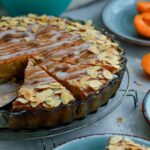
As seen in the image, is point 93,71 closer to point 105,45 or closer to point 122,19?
point 105,45

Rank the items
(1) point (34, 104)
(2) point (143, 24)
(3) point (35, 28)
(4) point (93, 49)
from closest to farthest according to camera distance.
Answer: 1. (1) point (34, 104)
2. (4) point (93, 49)
3. (3) point (35, 28)
4. (2) point (143, 24)

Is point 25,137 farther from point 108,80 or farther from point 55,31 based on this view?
point 55,31

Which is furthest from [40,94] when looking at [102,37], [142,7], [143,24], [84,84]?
[142,7]

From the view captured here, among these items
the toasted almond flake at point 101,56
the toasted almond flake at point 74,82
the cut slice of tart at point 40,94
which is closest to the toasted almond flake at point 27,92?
the cut slice of tart at point 40,94

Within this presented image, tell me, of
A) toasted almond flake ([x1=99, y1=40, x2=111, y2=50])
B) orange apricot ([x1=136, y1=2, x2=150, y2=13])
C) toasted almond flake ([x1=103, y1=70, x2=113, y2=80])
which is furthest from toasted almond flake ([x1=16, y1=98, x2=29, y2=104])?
orange apricot ([x1=136, y1=2, x2=150, y2=13])

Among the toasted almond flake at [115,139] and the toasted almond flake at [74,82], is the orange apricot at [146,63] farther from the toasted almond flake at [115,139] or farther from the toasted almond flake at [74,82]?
the toasted almond flake at [115,139]

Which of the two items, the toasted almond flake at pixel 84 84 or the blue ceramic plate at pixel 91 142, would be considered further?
the toasted almond flake at pixel 84 84
